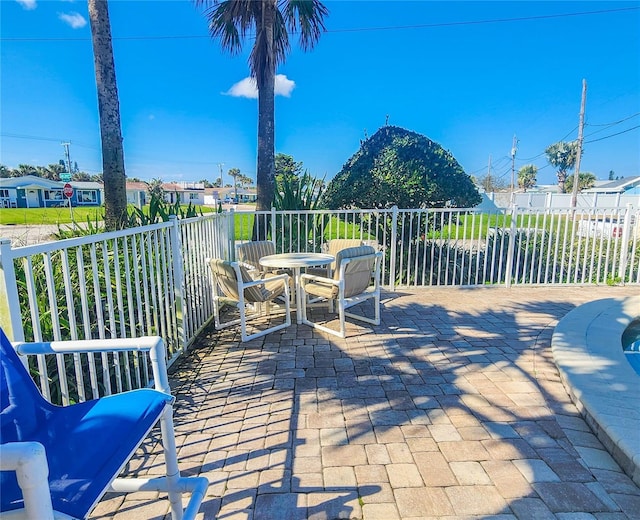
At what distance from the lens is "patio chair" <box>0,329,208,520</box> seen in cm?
77

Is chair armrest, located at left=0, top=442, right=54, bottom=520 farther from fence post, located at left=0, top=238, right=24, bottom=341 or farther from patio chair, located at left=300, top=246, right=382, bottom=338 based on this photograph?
patio chair, located at left=300, top=246, right=382, bottom=338

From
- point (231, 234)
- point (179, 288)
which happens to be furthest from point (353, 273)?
point (231, 234)

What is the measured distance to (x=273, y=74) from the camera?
6.32m

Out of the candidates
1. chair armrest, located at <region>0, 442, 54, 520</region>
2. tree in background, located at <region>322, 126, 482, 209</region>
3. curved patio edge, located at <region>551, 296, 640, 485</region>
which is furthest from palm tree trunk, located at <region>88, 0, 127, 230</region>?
curved patio edge, located at <region>551, 296, 640, 485</region>

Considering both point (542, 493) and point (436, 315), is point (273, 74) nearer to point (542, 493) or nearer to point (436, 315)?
point (436, 315)

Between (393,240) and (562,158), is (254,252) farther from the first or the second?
(562,158)

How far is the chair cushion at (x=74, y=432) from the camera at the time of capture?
98 centimetres

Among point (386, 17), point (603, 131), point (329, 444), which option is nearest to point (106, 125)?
point (329, 444)

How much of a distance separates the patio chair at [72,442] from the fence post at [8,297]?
102mm

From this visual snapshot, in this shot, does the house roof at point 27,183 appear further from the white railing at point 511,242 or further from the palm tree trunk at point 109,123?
the white railing at point 511,242

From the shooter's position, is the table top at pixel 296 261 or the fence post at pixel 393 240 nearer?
the table top at pixel 296 261

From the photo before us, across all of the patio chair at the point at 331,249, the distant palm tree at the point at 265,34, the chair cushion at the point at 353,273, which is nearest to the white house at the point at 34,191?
the distant palm tree at the point at 265,34

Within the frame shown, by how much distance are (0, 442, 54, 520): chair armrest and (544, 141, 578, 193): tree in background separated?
163 ft

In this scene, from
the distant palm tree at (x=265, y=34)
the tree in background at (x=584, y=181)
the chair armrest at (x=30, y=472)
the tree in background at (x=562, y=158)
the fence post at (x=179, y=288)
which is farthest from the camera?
the tree in background at (x=584, y=181)
